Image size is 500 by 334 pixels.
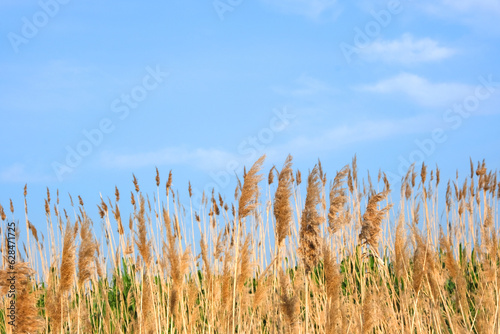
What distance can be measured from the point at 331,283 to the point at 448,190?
15.3 feet

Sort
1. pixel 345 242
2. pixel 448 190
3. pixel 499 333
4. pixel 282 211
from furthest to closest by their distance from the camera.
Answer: pixel 448 190, pixel 345 242, pixel 499 333, pixel 282 211

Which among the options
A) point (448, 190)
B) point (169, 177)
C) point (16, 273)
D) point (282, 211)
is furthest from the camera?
point (448, 190)

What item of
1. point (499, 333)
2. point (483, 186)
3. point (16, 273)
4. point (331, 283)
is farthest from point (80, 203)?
point (483, 186)

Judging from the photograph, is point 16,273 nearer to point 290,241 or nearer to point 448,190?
point 290,241

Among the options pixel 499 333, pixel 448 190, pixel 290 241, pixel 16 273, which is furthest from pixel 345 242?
pixel 16 273

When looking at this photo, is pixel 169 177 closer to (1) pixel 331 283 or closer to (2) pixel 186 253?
(2) pixel 186 253

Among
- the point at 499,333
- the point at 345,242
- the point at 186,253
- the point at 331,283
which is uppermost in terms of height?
the point at 345,242

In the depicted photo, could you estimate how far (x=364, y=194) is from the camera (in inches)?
245

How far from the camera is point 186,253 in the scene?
2.98 metres

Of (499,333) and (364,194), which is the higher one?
(364,194)

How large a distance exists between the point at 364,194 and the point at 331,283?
383 cm

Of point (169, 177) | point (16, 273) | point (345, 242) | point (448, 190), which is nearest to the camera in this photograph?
point (16, 273)

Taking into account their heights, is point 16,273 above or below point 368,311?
above

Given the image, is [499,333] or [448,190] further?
[448,190]
